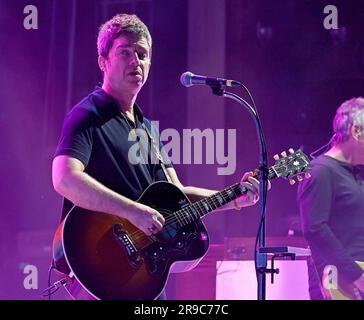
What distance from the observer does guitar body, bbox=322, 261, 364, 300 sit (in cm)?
342

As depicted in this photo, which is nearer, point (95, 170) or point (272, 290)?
point (95, 170)

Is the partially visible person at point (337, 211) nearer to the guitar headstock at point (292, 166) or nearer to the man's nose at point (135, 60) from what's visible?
the guitar headstock at point (292, 166)

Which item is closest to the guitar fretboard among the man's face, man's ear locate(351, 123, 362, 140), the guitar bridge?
the guitar bridge

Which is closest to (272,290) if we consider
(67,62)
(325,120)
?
(325,120)

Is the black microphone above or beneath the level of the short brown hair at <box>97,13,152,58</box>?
beneath

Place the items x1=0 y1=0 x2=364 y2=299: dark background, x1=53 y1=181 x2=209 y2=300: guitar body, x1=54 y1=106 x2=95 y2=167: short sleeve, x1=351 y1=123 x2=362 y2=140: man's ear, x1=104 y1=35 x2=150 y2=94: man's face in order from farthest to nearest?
x1=0 y1=0 x2=364 y2=299: dark background
x1=351 y1=123 x2=362 y2=140: man's ear
x1=104 y1=35 x2=150 y2=94: man's face
x1=54 y1=106 x2=95 y2=167: short sleeve
x1=53 y1=181 x2=209 y2=300: guitar body

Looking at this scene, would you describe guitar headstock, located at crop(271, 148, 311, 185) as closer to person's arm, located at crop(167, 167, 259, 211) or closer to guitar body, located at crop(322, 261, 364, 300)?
person's arm, located at crop(167, 167, 259, 211)

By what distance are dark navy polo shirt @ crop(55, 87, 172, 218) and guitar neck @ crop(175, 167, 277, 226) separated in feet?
0.74

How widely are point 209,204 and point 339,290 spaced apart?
91 cm

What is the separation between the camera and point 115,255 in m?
2.88
